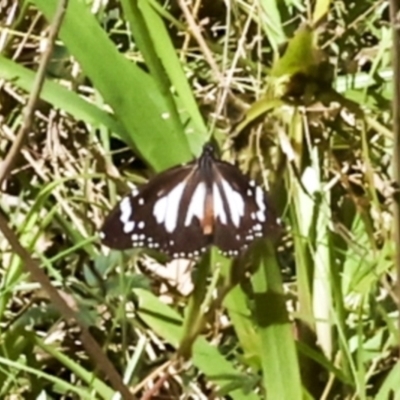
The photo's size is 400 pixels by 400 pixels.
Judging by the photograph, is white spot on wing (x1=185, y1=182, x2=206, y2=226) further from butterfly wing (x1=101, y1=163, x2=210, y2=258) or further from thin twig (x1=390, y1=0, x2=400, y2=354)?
Answer: thin twig (x1=390, y1=0, x2=400, y2=354)

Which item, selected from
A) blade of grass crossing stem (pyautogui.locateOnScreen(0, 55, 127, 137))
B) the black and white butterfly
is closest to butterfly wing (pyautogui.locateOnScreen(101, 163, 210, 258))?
the black and white butterfly

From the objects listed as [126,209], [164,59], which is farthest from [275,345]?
[164,59]

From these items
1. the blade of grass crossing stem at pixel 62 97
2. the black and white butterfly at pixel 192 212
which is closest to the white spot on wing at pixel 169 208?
the black and white butterfly at pixel 192 212

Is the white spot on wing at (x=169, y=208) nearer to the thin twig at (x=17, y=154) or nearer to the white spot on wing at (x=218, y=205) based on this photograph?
the white spot on wing at (x=218, y=205)

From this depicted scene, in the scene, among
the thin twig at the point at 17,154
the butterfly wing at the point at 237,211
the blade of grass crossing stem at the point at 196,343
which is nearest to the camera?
the thin twig at the point at 17,154

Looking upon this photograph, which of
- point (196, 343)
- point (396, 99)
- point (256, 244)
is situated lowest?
point (196, 343)

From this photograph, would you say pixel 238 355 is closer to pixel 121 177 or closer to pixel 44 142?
pixel 121 177

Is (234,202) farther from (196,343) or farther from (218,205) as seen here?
(196,343)
